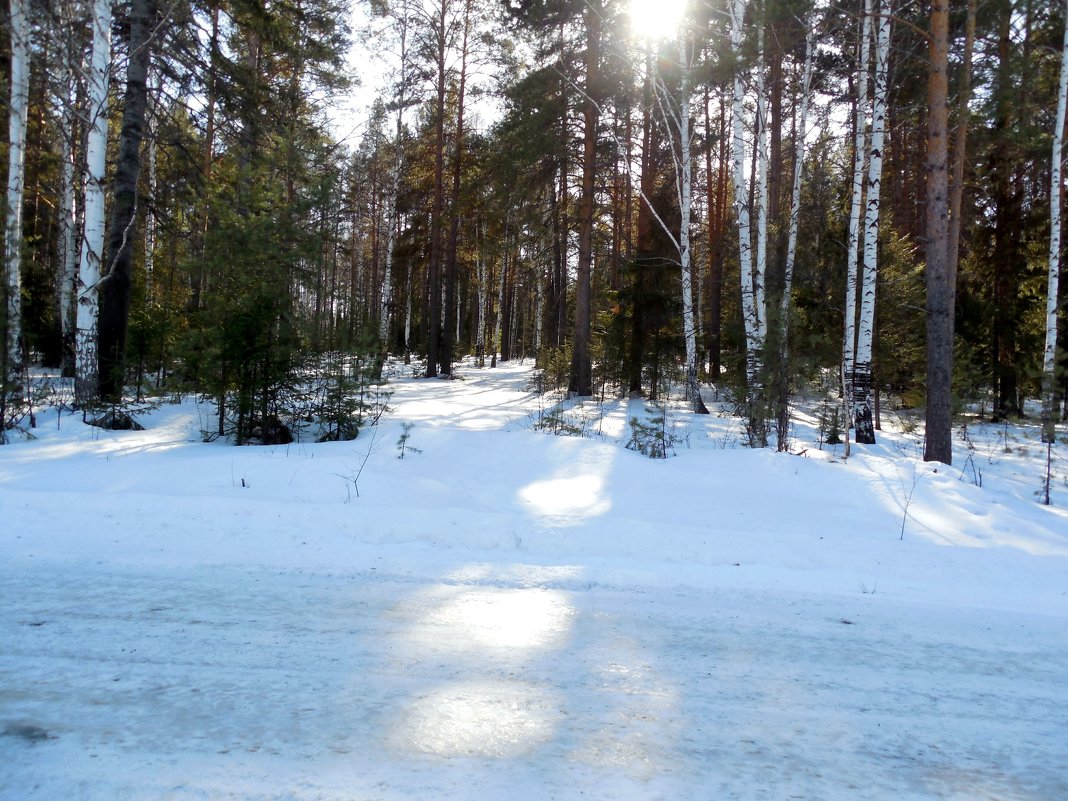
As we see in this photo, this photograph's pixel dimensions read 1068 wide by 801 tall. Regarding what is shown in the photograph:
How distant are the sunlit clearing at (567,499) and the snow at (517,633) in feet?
0.17

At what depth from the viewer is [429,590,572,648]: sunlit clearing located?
11.2 ft

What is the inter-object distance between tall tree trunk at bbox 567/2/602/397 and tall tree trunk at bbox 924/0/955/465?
9.02 m

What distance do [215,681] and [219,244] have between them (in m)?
7.31

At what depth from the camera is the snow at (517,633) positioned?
230 centimetres

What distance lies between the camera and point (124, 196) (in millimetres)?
10359

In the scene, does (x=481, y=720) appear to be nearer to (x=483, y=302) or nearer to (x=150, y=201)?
(x=150, y=201)

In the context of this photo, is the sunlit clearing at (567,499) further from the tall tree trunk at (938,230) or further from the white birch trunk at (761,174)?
the tall tree trunk at (938,230)

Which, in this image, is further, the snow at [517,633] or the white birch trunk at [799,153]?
the white birch trunk at [799,153]

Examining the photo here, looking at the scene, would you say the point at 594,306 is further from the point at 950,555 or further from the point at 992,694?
the point at 992,694

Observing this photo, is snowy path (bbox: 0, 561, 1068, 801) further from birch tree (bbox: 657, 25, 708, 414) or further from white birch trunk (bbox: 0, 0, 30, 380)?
birch tree (bbox: 657, 25, 708, 414)

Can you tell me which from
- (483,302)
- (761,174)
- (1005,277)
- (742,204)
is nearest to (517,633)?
(742,204)

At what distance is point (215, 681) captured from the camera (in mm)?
2820

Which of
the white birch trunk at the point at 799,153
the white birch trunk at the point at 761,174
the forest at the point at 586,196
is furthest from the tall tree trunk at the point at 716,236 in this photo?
the white birch trunk at the point at 761,174

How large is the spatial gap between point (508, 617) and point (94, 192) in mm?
9790
